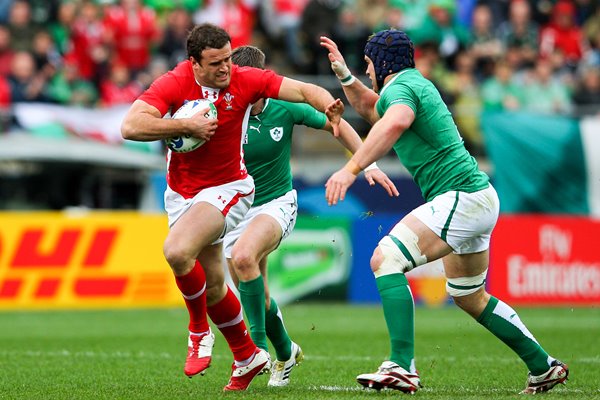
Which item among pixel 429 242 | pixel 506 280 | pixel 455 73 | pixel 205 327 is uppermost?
pixel 429 242

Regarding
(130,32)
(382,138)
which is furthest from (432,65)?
(382,138)

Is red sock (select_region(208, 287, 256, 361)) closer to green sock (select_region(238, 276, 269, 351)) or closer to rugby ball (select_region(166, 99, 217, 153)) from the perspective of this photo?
green sock (select_region(238, 276, 269, 351))

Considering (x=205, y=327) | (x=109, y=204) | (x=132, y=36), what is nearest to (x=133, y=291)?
(x=109, y=204)

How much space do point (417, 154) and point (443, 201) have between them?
0.38 meters

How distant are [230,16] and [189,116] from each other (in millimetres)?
12616

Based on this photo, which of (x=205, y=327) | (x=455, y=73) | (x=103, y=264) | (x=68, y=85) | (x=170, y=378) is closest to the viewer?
(x=205, y=327)

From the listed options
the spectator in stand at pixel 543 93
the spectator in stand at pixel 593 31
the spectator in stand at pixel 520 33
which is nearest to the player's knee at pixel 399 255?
the spectator in stand at pixel 543 93

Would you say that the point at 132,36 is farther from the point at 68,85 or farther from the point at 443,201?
the point at 443,201

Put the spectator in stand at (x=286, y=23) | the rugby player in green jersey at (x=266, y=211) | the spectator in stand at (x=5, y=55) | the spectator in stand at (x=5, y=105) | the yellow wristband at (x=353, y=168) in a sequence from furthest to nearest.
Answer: the spectator in stand at (x=286, y=23), the spectator in stand at (x=5, y=55), the spectator in stand at (x=5, y=105), the rugby player in green jersey at (x=266, y=211), the yellow wristband at (x=353, y=168)

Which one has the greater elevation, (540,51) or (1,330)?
(540,51)

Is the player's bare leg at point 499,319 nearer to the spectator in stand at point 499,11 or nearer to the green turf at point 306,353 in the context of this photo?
the green turf at point 306,353

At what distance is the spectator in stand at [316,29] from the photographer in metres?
20.6

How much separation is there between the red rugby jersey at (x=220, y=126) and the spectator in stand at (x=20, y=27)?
12024mm

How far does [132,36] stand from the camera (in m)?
20.0
